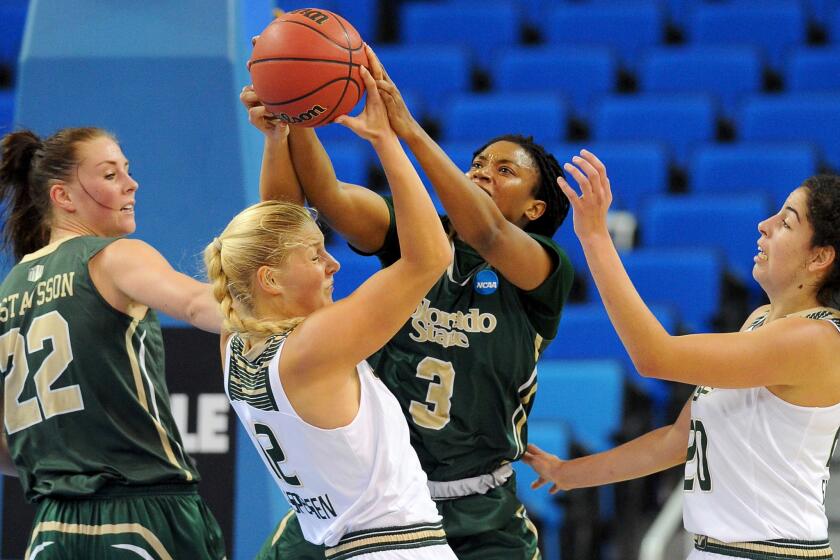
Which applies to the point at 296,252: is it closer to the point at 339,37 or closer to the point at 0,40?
the point at 339,37

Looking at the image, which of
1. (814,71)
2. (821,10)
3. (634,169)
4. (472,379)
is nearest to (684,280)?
(634,169)

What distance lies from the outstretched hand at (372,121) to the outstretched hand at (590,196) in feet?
1.50

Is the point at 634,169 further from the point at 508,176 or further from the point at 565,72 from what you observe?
the point at 508,176

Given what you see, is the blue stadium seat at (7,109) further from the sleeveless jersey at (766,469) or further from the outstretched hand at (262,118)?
the sleeveless jersey at (766,469)

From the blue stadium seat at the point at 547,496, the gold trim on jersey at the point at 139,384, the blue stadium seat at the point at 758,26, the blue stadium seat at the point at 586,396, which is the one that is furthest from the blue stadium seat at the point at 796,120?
the gold trim on jersey at the point at 139,384

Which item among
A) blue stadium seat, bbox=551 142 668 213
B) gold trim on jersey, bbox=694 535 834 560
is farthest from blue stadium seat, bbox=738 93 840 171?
gold trim on jersey, bbox=694 535 834 560

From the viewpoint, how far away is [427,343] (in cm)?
358

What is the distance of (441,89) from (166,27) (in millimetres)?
4451

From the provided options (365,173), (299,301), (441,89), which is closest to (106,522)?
(299,301)

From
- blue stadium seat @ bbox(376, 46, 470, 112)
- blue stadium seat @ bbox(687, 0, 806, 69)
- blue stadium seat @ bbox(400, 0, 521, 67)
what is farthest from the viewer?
blue stadium seat @ bbox(400, 0, 521, 67)

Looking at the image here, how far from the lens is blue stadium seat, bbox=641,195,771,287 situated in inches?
270

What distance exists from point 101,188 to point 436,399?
115 cm

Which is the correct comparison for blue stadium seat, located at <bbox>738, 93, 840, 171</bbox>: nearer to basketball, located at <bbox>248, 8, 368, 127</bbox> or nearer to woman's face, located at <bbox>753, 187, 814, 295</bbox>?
woman's face, located at <bbox>753, 187, 814, 295</bbox>

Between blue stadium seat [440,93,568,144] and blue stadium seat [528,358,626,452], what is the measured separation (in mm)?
2399
